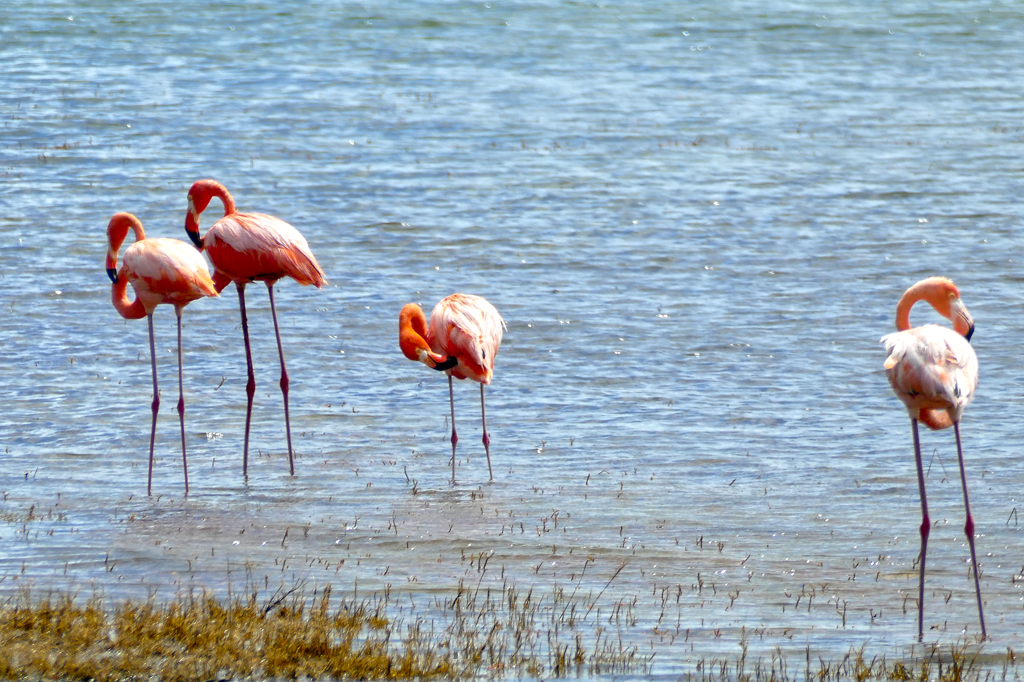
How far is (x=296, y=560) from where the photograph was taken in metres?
7.27

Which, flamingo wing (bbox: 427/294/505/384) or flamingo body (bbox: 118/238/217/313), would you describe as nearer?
flamingo body (bbox: 118/238/217/313)

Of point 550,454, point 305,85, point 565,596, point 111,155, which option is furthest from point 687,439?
point 305,85

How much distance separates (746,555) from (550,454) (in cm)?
235

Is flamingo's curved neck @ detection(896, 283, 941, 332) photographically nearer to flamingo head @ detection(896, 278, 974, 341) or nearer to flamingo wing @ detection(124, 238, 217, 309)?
flamingo head @ detection(896, 278, 974, 341)

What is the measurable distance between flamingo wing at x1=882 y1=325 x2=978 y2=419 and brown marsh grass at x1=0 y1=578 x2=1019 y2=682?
3.90 ft

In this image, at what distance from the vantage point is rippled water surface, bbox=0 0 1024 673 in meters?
7.43

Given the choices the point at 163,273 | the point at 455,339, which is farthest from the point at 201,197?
the point at 455,339

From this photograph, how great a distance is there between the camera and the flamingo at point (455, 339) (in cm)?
902

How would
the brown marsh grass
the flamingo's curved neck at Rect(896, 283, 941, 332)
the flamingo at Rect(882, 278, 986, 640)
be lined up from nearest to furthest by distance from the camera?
the brown marsh grass, the flamingo at Rect(882, 278, 986, 640), the flamingo's curved neck at Rect(896, 283, 941, 332)

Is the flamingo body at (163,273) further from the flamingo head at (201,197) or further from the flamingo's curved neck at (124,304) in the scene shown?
the flamingo head at (201,197)

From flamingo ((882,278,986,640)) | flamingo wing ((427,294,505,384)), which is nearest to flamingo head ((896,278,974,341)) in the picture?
flamingo ((882,278,986,640))

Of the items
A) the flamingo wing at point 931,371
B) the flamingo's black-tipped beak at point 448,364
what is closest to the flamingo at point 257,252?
the flamingo's black-tipped beak at point 448,364

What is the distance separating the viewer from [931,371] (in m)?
6.48

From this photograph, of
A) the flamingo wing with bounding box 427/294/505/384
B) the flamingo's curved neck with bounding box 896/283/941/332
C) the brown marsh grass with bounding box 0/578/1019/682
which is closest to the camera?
the brown marsh grass with bounding box 0/578/1019/682
